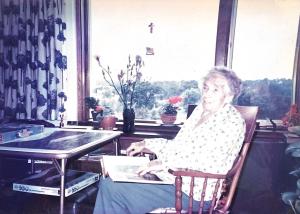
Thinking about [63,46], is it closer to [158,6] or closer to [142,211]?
[158,6]

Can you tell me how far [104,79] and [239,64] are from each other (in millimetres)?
1165

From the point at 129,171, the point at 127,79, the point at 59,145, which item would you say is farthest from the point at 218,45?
the point at 59,145

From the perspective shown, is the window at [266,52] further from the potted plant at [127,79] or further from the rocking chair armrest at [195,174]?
the rocking chair armrest at [195,174]

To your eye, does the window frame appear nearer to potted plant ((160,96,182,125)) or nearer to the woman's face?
potted plant ((160,96,182,125))

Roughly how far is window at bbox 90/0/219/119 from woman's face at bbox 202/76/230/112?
0.99 meters

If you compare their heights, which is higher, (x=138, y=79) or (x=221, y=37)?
(x=221, y=37)

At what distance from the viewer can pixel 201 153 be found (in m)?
1.38

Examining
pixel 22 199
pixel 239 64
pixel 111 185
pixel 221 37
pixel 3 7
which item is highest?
pixel 3 7

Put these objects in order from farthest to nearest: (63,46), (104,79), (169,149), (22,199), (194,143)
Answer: (104,79), (63,46), (22,199), (169,149), (194,143)

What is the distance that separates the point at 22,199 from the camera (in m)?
2.11

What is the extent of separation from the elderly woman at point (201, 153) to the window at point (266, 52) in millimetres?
976

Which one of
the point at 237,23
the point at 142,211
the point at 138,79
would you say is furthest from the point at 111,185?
the point at 237,23

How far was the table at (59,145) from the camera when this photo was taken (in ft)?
4.43

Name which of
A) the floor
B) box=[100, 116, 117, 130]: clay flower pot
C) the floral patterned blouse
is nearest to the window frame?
box=[100, 116, 117, 130]: clay flower pot
